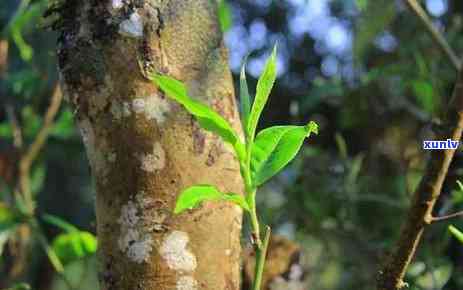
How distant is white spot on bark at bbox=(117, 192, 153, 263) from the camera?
0.70m

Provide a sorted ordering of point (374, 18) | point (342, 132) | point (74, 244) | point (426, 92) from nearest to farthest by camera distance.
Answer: point (74, 244) < point (426, 92) < point (374, 18) < point (342, 132)

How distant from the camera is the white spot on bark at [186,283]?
0.69m

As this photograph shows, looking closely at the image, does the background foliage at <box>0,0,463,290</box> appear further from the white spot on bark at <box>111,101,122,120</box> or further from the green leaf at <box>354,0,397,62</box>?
the white spot on bark at <box>111,101,122,120</box>

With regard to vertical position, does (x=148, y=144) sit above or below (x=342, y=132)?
above

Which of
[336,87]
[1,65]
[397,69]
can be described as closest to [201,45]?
[397,69]

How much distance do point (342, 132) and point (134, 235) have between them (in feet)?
5.82

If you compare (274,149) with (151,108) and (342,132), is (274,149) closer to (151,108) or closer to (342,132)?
(151,108)

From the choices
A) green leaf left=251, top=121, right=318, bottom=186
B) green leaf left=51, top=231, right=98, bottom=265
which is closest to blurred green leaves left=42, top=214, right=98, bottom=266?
green leaf left=51, top=231, right=98, bottom=265

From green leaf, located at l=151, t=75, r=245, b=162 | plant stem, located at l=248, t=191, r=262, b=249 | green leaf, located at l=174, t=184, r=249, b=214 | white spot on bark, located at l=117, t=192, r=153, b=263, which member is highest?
green leaf, located at l=151, t=75, r=245, b=162

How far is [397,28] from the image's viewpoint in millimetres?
2283

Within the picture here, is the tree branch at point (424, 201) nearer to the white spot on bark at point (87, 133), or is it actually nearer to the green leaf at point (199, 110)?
the green leaf at point (199, 110)

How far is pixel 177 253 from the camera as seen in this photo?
70cm

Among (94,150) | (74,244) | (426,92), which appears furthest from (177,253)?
(426,92)

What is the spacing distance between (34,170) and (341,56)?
1133 mm
